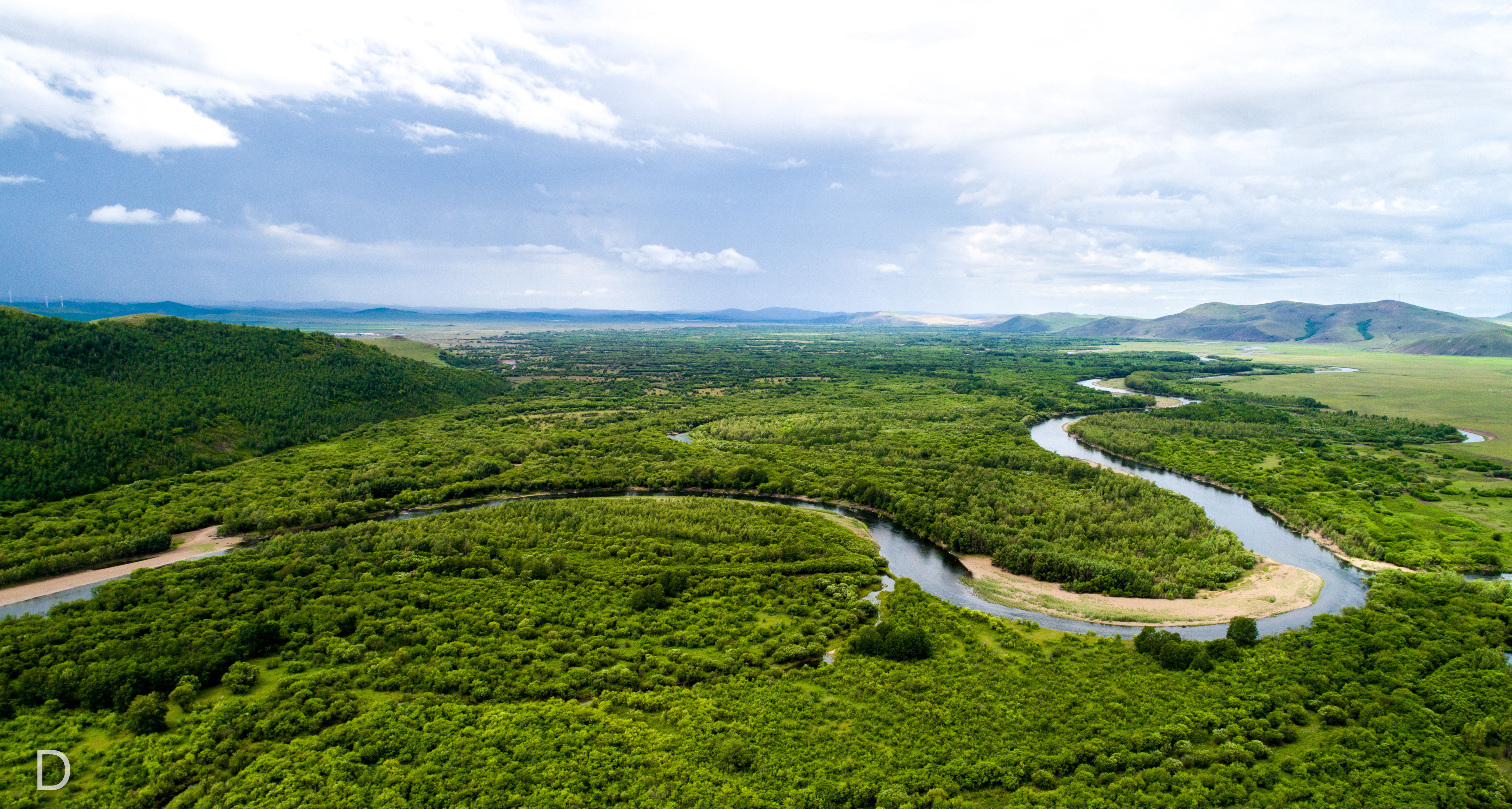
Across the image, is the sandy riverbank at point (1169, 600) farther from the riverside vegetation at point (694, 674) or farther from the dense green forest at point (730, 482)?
the riverside vegetation at point (694, 674)

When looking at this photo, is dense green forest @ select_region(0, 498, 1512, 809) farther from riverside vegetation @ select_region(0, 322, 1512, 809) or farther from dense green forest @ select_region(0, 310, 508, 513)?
dense green forest @ select_region(0, 310, 508, 513)

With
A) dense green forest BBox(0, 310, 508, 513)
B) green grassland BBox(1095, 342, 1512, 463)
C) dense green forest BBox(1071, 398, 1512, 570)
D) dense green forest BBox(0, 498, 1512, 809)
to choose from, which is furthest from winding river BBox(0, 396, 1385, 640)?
green grassland BBox(1095, 342, 1512, 463)

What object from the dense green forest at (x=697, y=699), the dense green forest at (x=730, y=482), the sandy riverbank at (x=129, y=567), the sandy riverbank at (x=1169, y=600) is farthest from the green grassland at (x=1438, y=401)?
the sandy riverbank at (x=129, y=567)

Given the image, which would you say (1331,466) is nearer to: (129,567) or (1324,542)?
(1324,542)

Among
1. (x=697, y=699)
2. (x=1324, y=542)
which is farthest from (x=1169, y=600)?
(x=697, y=699)

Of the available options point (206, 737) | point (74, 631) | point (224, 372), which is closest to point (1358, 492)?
point (206, 737)

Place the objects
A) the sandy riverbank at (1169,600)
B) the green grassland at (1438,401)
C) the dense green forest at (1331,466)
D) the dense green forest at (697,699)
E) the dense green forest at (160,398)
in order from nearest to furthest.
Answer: the dense green forest at (697,699) < the sandy riverbank at (1169,600) < the dense green forest at (1331,466) < the dense green forest at (160,398) < the green grassland at (1438,401)
